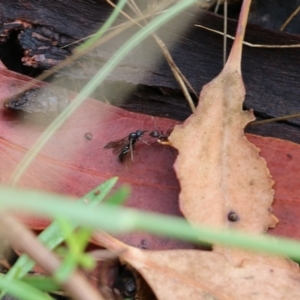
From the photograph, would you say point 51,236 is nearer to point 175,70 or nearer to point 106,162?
point 106,162

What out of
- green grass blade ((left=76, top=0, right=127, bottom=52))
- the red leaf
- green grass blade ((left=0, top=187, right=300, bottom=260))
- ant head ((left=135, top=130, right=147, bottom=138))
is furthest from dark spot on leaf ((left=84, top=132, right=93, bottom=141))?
green grass blade ((left=0, top=187, right=300, bottom=260))

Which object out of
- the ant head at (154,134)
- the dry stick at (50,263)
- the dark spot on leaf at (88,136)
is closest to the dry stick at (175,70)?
the ant head at (154,134)

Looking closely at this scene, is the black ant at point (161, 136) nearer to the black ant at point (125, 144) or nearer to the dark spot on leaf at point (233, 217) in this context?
the black ant at point (125, 144)

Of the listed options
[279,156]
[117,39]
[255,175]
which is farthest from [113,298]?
[117,39]

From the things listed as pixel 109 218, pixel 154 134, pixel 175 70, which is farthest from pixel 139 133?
pixel 109 218

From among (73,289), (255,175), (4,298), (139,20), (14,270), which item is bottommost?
(4,298)

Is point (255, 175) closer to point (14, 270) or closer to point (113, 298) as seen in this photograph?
point (113, 298)
